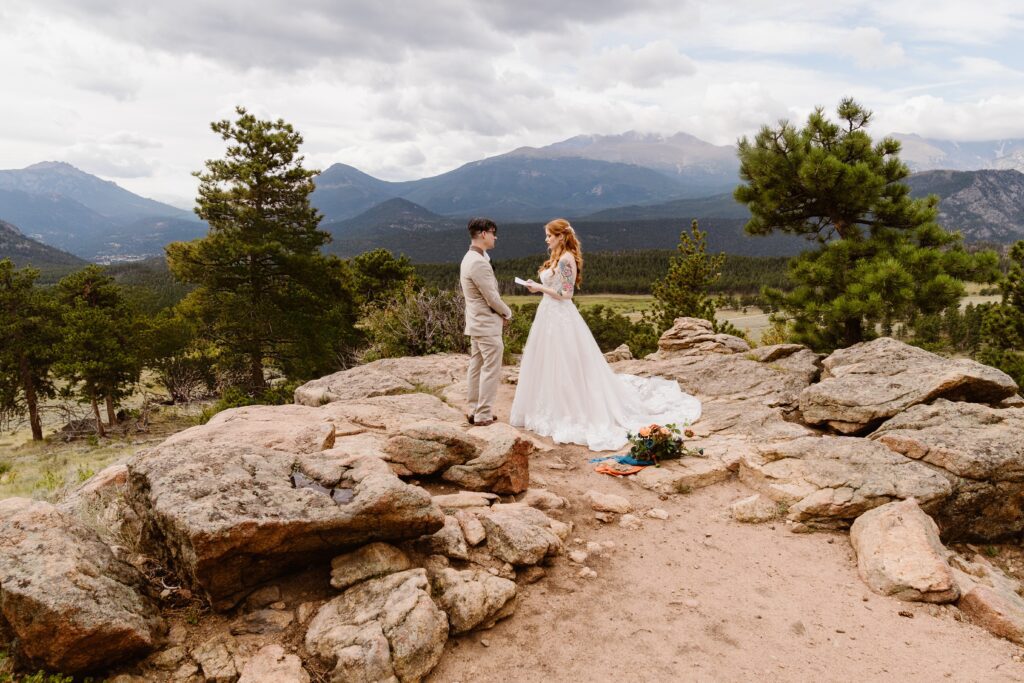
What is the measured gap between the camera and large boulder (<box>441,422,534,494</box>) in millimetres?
6355

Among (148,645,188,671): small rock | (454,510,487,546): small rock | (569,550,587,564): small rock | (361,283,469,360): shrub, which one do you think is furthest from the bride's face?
(361,283,469,360): shrub

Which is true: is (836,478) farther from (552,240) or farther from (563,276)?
(552,240)

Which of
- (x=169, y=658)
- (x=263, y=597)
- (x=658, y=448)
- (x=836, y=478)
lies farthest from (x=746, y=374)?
(x=169, y=658)

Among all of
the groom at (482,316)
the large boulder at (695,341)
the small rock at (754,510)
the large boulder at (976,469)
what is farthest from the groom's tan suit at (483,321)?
the large boulder at (695,341)

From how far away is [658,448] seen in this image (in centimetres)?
782

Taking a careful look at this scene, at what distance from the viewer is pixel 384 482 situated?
459 cm

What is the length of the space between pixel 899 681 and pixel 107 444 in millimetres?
38932

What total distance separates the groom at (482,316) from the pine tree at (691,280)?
50.6 feet

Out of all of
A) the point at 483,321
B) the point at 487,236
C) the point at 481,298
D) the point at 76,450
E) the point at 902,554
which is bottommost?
the point at 76,450

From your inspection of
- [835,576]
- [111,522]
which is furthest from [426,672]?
[835,576]

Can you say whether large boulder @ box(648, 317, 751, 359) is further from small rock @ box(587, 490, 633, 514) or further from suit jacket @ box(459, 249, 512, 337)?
small rock @ box(587, 490, 633, 514)

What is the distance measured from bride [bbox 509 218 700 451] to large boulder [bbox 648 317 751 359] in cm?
539

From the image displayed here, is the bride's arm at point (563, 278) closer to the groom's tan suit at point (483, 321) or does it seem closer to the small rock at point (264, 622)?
the groom's tan suit at point (483, 321)

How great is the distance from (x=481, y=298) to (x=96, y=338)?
34462 mm
